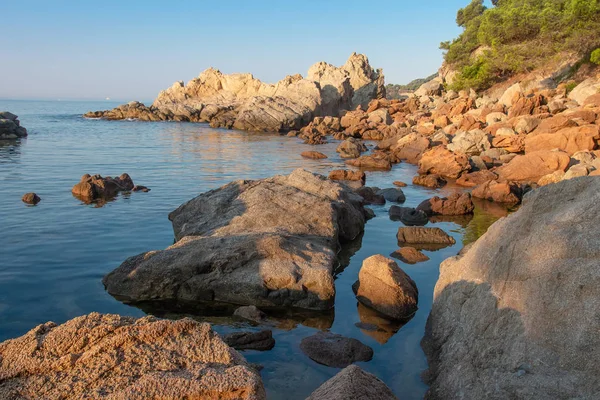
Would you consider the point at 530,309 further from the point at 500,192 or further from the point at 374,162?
the point at 374,162

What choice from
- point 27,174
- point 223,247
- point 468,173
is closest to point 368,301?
point 223,247

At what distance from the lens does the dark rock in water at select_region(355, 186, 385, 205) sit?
65.8ft

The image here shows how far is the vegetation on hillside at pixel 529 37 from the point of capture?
140 feet

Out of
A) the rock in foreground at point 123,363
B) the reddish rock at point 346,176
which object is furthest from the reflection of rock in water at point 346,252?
the reddish rock at point 346,176

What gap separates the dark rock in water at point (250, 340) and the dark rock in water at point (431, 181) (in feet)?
54.5

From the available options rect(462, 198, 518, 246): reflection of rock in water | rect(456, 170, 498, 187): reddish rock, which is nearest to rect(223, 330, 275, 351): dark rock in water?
rect(462, 198, 518, 246): reflection of rock in water

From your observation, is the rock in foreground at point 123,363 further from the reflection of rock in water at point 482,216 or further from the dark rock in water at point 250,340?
the reflection of rock in water at point 482,216

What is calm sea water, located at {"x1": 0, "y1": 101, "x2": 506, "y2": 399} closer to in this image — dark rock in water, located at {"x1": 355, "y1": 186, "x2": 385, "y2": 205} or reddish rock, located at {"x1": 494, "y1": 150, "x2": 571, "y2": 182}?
dark rock in water, located at {"x1": 355, "y1": 186, "x2": 385, "y2": 205}

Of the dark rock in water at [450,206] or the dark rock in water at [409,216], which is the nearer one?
the dark rock in water at [409,216]

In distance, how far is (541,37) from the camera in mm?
47906

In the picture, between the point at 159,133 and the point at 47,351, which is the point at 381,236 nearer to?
the point at 47,351

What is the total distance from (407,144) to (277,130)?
27.9 meters

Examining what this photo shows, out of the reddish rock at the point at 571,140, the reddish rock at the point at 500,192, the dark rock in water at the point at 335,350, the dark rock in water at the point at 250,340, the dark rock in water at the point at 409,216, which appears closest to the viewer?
the dark rock in water at the point at 335,350

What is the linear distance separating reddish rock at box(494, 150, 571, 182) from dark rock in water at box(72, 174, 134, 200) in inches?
638
